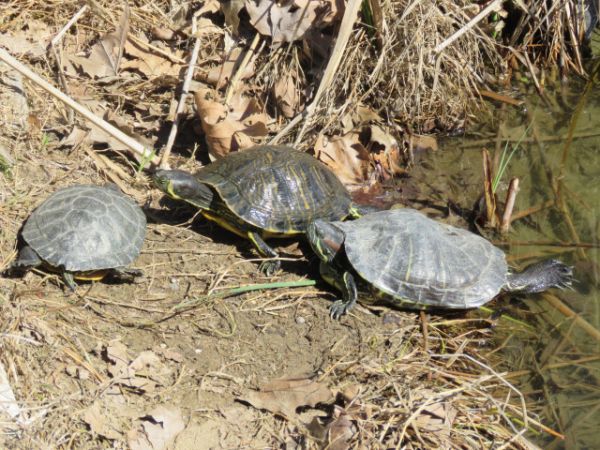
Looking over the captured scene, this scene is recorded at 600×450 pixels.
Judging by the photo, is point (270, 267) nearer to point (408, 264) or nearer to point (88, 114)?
point (408, 264)

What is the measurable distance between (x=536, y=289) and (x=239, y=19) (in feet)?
11.4

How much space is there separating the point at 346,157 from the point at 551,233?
184 centimetres

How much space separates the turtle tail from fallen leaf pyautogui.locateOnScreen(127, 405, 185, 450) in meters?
2.54

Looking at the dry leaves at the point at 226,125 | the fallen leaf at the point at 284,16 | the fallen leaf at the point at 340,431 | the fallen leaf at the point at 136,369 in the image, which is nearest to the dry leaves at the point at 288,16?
the fallen leaf at the point at 284,16

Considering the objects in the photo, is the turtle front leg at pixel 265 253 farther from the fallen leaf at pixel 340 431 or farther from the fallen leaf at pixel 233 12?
the fallen leaf at pixel 233 12

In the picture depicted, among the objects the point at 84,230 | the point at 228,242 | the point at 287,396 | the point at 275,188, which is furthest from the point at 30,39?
the point at 287,396

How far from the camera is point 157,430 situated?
11.9 feet

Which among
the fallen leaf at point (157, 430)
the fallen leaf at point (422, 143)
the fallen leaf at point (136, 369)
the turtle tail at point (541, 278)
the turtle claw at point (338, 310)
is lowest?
the fallen leaf at point (157, 430)

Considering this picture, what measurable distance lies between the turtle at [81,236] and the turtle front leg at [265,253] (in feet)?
2.59

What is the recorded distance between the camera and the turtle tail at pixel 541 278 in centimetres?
482

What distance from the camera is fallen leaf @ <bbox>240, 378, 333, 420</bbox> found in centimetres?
388

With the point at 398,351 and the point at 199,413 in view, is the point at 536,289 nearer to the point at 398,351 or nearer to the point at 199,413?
the point at 398,351

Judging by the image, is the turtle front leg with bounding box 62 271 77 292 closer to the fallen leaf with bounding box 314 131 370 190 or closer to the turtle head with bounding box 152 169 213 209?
the turtle head with bounding box 152 169 213 209

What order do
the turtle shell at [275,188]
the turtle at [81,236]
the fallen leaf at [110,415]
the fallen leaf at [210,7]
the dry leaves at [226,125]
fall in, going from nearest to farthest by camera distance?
the fallen leaf at [110,415]
the turtle at [81,236]
the turtle shell at [275,188]
the dry leaves at [226,125]
the fallen leaf at [210,7]
